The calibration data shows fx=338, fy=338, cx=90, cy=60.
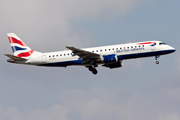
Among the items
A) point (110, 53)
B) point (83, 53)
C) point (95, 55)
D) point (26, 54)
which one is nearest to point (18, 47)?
point (26, 54)

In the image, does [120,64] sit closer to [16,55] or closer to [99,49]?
[99,49]

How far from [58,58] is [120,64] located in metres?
12.1

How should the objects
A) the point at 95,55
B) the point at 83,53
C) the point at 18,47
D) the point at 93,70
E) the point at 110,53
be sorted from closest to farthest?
the point at 83,53
the point at 95,55
the point at 110,53
the point at 93,70
the point at 18,47

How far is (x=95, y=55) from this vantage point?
59562mm

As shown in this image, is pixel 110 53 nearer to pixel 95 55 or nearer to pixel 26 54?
pixel 95 55

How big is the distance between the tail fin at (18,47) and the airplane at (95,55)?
1.39 ft

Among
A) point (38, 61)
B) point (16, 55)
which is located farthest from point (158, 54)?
point (16, 55)

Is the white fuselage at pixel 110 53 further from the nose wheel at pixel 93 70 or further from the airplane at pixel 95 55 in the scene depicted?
the nose wheel at pixel 93 70

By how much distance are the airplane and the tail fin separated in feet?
1.39

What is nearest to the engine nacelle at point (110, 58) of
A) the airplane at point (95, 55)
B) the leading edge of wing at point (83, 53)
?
the airplane at point (95, 55)

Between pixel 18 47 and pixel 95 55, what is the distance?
52.6 ft

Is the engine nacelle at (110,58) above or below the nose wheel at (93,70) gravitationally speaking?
above

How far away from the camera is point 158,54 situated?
60.5m

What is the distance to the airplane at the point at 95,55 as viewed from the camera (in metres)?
59.5
